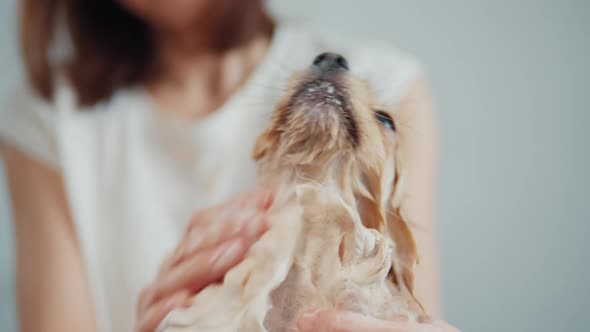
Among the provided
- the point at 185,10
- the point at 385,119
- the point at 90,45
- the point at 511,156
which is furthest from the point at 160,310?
the point at 90,45

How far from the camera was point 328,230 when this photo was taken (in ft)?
0.64

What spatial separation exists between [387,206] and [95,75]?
1.94 feet

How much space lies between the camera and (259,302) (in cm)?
19

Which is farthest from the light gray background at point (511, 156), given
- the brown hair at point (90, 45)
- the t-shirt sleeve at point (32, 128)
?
the t-shirt sleeve at point (32, 128)

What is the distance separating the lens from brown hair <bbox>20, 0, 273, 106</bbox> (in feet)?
2.27

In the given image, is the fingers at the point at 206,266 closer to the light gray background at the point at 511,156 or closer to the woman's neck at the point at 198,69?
the light gray background at the point at 511,156

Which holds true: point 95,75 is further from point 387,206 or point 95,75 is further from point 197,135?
point 387,206

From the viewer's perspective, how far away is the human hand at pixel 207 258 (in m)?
0.23

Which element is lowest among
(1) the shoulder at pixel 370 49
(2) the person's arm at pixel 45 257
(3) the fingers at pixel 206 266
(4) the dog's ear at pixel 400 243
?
(2) the person's arm at pixel 45 257

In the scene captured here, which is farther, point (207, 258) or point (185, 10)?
point (185, 10)

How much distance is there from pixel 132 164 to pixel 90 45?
0.72 feet

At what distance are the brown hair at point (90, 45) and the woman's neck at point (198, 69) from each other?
0.03 meters

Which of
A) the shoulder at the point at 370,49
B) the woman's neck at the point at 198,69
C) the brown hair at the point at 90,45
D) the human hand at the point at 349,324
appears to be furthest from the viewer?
the brown hair at the point at 90,45

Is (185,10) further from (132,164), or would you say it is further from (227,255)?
(227,255)
